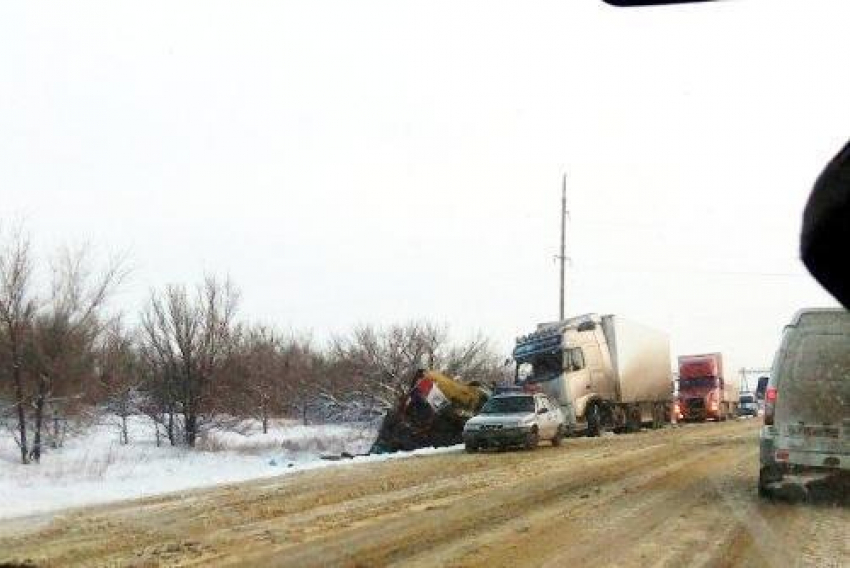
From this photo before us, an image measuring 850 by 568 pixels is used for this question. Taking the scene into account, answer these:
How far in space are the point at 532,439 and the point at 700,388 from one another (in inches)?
1071

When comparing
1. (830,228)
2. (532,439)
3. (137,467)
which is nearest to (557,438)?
(532,439)

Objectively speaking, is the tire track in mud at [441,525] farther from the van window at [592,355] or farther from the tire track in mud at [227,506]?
the van window at [592,355]

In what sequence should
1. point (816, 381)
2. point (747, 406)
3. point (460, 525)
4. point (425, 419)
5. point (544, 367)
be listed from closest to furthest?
point (460, 525)
point (816, 381)
point (425, 419)
point (544, 367)
point (747, 406)

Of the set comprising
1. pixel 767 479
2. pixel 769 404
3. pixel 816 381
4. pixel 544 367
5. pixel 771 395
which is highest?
pixel 544 367

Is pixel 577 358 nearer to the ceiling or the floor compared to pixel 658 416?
nearer to the ceiling

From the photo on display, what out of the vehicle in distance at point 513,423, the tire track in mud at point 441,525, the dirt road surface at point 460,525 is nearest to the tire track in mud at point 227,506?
the dirt road surface at point 460,525

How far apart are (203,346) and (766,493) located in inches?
1006

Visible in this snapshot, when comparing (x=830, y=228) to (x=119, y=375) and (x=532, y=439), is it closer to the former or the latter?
(x=532, y=439)

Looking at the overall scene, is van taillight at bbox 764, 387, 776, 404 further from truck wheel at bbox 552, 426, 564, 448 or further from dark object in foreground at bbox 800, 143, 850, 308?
truck wheel at bbox 552, 426, 564, 448

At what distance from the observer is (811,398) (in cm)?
1209

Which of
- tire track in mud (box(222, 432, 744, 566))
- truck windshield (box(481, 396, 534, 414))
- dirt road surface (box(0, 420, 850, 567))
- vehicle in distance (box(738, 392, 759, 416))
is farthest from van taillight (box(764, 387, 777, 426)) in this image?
vehicle in distance (box(738, 392, 759, 416))

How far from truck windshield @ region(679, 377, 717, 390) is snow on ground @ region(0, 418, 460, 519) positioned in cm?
1818

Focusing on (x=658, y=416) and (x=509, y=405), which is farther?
(x=658, y=416)

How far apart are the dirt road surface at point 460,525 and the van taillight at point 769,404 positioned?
3.57ft
